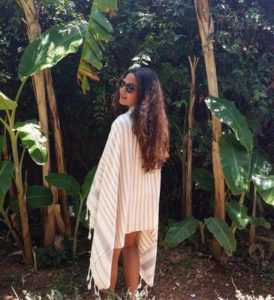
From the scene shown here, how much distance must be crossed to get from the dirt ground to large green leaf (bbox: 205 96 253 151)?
4.17ft

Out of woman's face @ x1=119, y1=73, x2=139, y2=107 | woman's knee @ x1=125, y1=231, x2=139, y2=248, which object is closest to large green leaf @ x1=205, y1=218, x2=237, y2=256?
woman's knee @ x1=125, y1=231, x2=139, y2=248

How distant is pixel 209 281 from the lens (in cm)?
409

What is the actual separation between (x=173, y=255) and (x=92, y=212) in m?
1.43

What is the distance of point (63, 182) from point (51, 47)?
1.16 m

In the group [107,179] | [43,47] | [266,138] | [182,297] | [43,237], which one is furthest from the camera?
[266,138]

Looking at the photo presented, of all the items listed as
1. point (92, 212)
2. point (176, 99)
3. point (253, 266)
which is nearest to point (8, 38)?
point (176, 99)

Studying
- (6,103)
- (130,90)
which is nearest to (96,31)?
(130,90)

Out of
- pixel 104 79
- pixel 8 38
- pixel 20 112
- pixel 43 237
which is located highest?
pixel 8 38

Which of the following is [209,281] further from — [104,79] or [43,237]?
[104,79]

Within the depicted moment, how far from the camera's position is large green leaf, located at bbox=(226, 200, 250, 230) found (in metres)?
3.89

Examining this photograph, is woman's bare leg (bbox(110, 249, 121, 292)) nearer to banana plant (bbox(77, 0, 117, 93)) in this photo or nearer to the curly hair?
the curly hair

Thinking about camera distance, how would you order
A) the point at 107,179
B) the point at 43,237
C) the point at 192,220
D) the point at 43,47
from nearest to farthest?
1. the point at 107,179
2. the point at 43,47
3. the point at 192,220
4. the point at 43,237

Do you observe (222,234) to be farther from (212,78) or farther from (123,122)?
(123,122)

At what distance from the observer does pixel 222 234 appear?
391 cm
